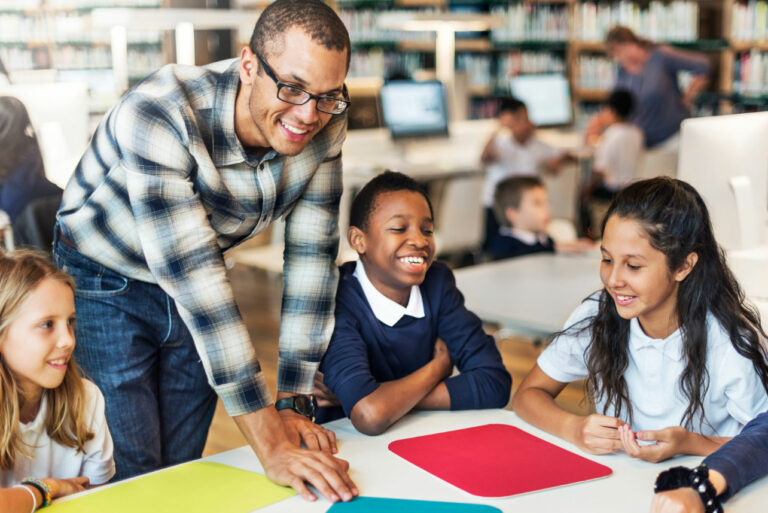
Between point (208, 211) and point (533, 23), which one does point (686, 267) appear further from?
point (533, 23)

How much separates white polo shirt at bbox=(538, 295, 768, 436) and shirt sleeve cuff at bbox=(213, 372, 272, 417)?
1.80 ft

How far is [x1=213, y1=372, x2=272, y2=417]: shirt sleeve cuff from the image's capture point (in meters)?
1.32

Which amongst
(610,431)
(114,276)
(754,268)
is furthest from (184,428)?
(754,268)

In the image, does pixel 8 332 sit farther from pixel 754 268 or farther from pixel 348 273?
pixel 754 268

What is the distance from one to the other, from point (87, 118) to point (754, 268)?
2.07m

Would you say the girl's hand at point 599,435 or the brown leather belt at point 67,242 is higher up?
the brown leather belt at point 67,242

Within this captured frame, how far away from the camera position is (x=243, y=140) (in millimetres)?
1476

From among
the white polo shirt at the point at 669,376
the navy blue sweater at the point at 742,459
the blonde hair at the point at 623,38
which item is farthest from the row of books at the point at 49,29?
the navy blue sweater at the point at 742,459

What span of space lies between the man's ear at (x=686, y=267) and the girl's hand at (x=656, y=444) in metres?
0.27

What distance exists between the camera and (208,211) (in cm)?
149

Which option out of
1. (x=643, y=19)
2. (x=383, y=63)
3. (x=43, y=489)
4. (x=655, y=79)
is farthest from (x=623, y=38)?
(x=43, y=489)

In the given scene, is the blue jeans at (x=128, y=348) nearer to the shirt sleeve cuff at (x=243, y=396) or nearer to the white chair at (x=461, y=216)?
the shirt sleeve cuff at (x=243, y=396)

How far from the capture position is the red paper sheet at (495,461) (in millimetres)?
1235

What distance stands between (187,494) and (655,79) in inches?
220
